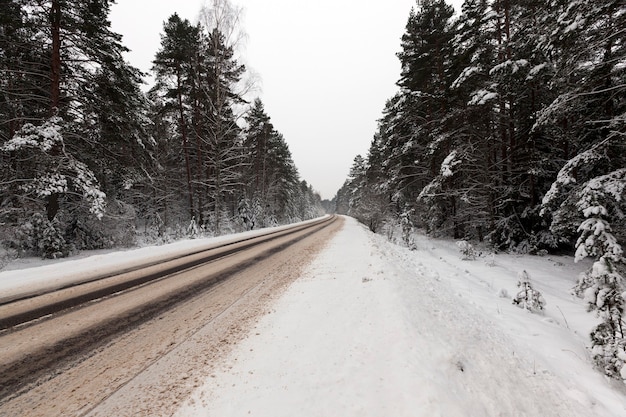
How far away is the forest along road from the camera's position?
206 cm

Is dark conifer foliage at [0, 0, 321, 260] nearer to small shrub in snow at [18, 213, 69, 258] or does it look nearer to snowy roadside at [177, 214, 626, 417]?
small shrub in snow at [18, 213, 69, 258]

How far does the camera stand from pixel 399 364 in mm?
2420

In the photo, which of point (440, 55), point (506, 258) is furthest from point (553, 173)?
point (440, 55)

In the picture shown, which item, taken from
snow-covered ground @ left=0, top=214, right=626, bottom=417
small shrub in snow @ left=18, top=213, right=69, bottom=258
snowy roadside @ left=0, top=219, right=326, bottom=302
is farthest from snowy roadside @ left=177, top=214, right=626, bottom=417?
small shrub in snow @ left=18, top=213, right=69, bottom=258

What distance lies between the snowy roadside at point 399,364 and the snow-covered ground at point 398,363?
0.01m

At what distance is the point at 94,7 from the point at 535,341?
16.5 meters

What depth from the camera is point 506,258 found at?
1138 centimetres

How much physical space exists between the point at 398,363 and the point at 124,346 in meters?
2.95

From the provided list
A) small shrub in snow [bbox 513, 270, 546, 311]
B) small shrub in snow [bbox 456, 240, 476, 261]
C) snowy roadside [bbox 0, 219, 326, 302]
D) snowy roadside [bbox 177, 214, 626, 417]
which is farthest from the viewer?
small shrub in snow [bbox 456, 240, 476, 261]

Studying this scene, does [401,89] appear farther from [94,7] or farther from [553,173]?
[94,7]

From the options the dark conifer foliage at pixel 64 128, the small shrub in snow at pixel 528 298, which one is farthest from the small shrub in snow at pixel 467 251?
the dark conifer foliage at pixel 64 128

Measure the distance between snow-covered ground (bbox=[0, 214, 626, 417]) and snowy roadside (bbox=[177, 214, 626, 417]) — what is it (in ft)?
0.04

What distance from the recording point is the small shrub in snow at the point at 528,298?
537 cm

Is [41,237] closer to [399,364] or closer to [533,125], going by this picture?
[399,364]
